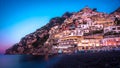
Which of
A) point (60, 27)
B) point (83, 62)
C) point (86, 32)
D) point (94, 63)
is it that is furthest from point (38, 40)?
point (94, 63)

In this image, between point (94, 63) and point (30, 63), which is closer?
point (94, 63)

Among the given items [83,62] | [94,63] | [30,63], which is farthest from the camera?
[30,63]

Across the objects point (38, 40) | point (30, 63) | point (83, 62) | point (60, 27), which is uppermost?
point (60, 27)

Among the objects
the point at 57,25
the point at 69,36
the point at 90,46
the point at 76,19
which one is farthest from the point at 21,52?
the point at 90,46

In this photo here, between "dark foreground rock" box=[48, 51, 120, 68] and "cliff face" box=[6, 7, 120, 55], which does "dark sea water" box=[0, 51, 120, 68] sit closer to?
"dark foreground rock" box=[48, 51, 120, 68]

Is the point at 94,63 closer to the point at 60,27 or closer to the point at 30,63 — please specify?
the point at 30,63

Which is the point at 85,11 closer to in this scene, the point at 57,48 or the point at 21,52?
the point at 57,48

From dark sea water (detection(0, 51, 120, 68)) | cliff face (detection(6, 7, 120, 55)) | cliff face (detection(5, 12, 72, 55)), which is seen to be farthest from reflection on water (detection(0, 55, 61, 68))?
cliff face (detection(5, 12, 72, 55))

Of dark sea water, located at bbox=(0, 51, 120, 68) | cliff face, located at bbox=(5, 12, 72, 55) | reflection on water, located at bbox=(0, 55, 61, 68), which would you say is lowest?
reflection on water, located at bbox=(0, 55, 61, 68)
